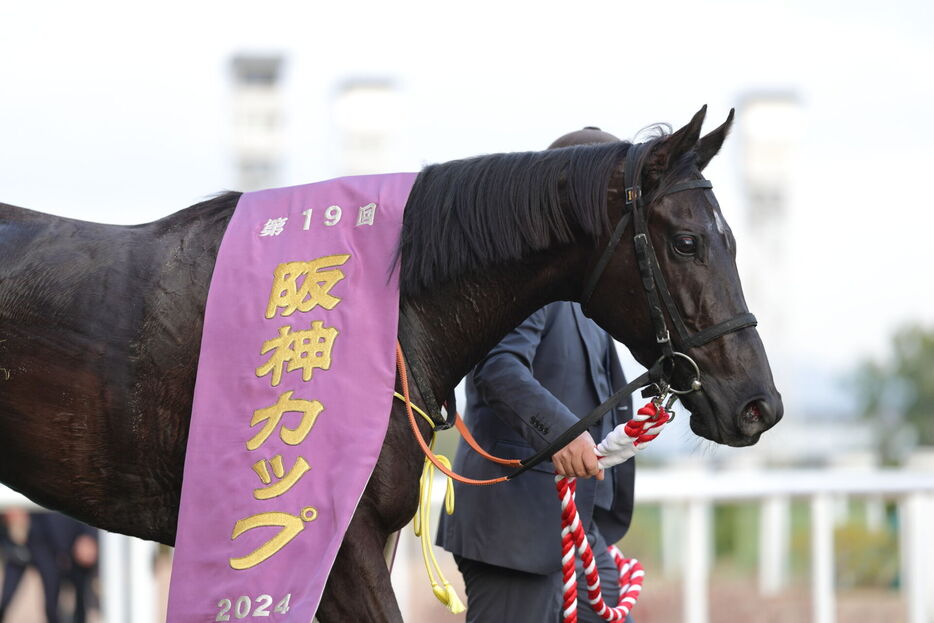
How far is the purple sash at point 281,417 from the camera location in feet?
7.82

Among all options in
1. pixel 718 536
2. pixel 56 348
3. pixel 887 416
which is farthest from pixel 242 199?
pixel 887 416

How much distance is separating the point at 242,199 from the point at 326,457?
0.68m

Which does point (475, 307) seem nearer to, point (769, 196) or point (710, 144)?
point (710, 144)

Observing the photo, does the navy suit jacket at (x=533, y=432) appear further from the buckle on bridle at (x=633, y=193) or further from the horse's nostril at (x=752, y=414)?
the buckle on bridle at (x=633, y=193)

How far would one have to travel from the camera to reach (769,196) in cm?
2553

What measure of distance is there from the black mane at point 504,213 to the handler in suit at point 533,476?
0.48 m

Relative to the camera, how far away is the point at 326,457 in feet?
7.95

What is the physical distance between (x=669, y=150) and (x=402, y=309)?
711 mm

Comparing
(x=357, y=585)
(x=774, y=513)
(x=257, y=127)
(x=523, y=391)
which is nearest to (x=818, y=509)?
(x=774, y=513)

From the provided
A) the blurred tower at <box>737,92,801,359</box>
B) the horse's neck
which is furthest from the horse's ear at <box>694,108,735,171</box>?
the blurred tower at <box>737,92,801,359</box>

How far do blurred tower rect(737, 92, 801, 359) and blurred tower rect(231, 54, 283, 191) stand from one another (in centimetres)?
1086

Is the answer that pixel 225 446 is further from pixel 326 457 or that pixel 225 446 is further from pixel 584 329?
pixel 584 329

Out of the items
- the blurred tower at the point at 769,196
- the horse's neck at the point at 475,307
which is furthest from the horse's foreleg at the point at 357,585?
the blurred tower at the point at 769,196

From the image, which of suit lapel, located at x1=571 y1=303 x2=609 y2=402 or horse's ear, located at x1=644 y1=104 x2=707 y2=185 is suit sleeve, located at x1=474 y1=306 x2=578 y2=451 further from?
horse's ear, located at x1=644 y1=104 x2=707 y2=185
